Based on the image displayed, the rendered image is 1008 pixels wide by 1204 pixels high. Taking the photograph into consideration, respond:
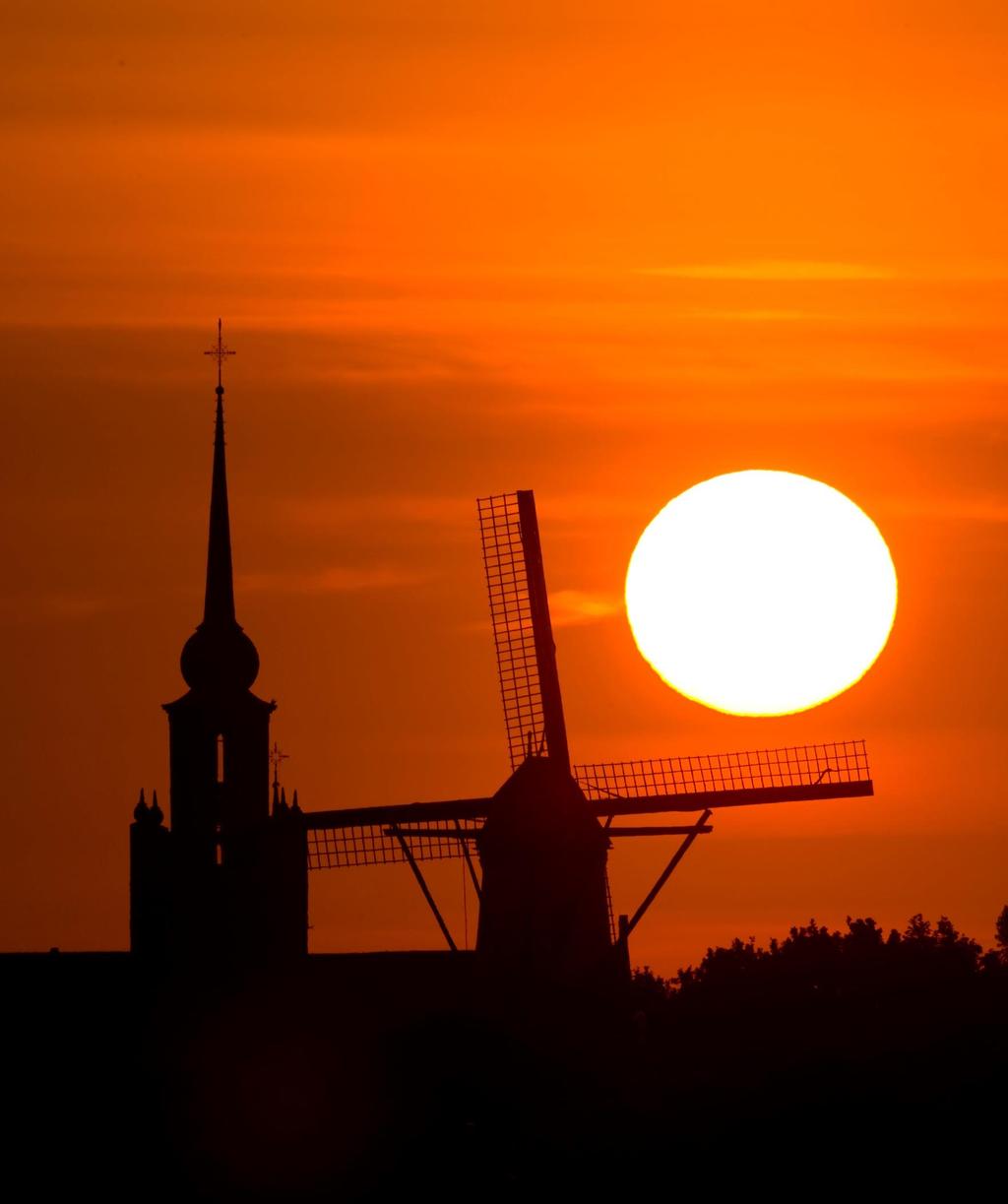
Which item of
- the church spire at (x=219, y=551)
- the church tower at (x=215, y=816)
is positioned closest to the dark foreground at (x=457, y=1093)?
the church tower at (x=215, y=816)

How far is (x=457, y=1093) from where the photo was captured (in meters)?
47.4

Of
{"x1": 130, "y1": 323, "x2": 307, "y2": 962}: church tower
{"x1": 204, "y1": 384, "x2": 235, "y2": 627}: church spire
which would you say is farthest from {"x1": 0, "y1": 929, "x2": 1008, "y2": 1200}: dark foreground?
{"x1": 204, "y1": 384, "x2": 235, "y2": 627}: church spire

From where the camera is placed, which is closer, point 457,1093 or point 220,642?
point 457,1093

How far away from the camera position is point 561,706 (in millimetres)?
53188

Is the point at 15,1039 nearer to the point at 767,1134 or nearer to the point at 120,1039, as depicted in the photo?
the point at 120,1039

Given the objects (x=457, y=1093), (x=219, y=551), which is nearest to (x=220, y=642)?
(x=219, y=551)

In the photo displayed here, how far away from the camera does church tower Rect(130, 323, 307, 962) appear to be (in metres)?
→ 77.9

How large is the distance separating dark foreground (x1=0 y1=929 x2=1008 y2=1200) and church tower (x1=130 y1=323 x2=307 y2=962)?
17975mm

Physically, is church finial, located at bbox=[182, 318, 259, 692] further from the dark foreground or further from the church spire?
the dark foreground

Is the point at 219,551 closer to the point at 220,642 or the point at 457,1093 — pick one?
the point at 220,642

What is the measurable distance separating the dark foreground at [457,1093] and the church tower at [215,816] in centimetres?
1798

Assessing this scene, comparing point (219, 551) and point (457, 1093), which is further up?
point (219, 551)

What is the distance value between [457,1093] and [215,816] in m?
39.5

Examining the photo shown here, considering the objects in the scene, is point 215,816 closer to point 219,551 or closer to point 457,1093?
point 219,551
